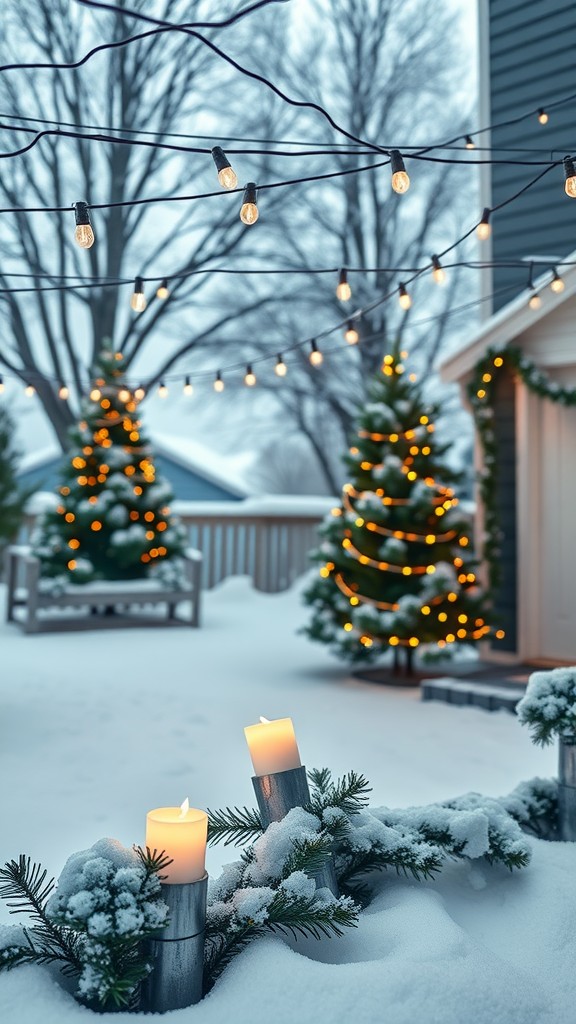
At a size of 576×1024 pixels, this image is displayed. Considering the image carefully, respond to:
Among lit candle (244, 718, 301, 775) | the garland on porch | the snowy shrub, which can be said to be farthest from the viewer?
the garland on porch

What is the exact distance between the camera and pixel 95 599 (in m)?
7.59

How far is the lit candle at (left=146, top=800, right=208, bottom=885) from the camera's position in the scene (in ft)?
4.96

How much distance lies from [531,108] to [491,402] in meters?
1.74

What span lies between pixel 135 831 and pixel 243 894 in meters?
1.24

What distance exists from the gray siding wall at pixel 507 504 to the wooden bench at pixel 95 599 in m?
2.99

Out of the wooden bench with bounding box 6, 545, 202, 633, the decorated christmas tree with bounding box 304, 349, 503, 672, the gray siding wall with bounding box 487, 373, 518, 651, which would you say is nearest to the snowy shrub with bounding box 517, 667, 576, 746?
the decorated christmas tree with bounding box 304, 349, 503, 672

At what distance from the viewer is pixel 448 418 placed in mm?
15898

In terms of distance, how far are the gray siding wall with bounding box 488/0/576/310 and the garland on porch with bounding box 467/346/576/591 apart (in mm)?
506

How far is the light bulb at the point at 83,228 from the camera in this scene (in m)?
2.35

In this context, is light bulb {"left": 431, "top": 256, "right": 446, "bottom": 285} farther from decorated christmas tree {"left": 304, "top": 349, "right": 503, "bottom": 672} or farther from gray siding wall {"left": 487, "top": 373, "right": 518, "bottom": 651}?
gray siding wall {"left": 487, "top": 373, "right": 518, "bottom": 651}

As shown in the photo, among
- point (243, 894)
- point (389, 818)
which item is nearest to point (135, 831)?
point (389, 818)

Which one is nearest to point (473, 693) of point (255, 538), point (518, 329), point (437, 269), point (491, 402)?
point (491, 402)

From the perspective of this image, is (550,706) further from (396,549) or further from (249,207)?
(396,549)

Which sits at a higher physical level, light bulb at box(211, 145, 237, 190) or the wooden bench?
light bulb at box(211, 145, 237, 190)
